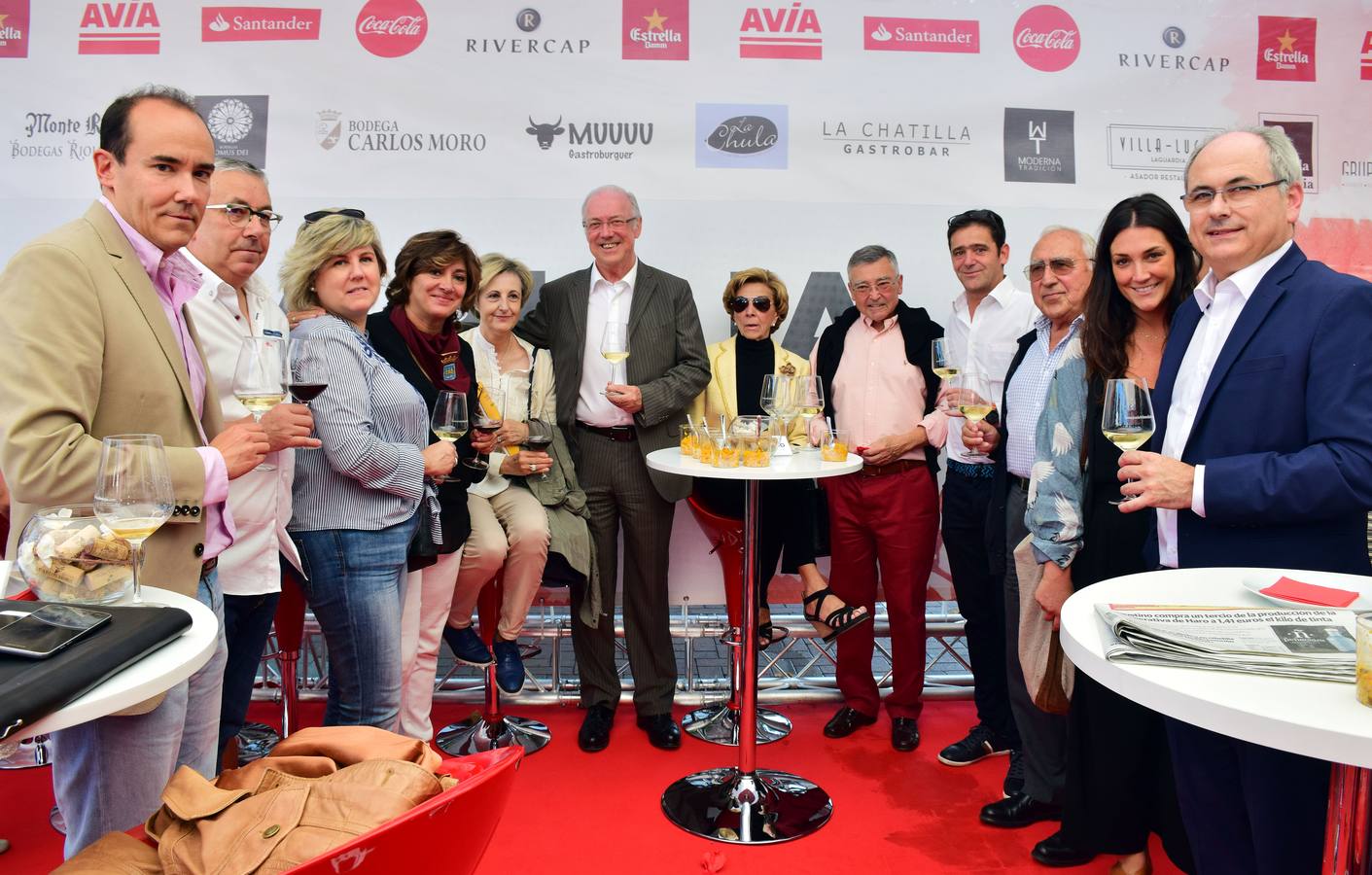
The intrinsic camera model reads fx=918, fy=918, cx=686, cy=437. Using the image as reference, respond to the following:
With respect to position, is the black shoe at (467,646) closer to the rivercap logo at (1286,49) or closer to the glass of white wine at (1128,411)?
the glass of white wine at (1128,411)

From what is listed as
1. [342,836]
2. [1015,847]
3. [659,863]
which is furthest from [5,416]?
[1015,847]

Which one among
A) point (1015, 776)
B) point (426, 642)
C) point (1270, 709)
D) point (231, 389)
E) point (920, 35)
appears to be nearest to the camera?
point (1270, 709)

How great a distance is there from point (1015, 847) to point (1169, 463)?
1.60m

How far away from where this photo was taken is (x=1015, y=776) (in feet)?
10.4

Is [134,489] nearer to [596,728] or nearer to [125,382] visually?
[125,382]

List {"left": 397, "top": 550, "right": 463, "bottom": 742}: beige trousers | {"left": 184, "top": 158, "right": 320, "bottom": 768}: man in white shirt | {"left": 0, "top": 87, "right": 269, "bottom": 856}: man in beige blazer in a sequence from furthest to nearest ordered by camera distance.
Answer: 1. {"left": 397, "top": 550, "right": 463, "bottom": 742}: beige trousers
2. {"left": 184, "top": 158, "right": 320, "bottom": 768}: man in white shirt
3. {"left": 0, "top": 87, "right": 269, "bottom": 856}: man in beige blazer

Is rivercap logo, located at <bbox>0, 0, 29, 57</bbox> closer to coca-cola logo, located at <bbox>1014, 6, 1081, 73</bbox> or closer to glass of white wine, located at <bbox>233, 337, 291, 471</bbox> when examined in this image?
glass of white wine, located at <bbox>233, 337, 291, 471</bbox>

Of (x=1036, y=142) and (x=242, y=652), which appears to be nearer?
(x=242, y=652)

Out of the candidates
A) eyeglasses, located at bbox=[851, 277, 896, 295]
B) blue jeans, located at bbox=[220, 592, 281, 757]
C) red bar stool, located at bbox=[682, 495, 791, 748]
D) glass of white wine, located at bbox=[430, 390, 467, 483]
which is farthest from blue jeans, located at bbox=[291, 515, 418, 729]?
eyeglasses, located at bbox=[851, 277, 896, 295]

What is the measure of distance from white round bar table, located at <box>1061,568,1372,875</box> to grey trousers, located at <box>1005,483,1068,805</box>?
156cm

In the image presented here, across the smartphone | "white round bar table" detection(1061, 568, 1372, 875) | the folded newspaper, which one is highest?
the smartphone

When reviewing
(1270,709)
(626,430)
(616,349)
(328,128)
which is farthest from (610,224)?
(1270,709)

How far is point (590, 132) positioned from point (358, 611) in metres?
2.65

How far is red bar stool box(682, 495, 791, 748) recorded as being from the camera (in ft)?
12.6
